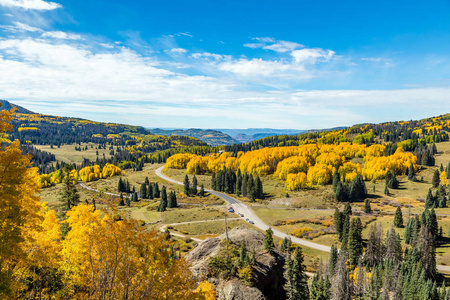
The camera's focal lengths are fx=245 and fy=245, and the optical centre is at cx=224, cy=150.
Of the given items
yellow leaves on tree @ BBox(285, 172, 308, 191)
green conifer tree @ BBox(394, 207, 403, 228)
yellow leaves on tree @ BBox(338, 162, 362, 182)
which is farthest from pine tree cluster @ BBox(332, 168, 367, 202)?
green conifer tree @ BBox(394, 207, 403, 228)

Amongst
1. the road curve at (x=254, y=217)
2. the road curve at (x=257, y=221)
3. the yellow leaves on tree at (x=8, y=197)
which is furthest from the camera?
the road curve at (x=254, y=217)

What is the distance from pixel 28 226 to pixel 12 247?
4050 mm

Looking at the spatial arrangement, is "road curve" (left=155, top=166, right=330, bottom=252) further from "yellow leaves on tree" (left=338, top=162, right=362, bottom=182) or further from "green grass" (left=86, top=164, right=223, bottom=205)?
"yellow leaves on tree" (left=338, top=162, right=362, bottom=182)

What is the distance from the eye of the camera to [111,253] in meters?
15.3

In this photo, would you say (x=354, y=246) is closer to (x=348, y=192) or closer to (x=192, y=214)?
(x=192, y=214)

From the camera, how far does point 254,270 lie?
3519 cm

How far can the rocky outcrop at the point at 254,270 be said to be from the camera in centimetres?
3192

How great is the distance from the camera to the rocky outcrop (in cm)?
3192

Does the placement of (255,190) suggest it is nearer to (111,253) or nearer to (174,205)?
(174,205)

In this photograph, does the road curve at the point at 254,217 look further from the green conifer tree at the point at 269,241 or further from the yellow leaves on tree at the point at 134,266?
the yellow leaves on tree at the point at 134,266

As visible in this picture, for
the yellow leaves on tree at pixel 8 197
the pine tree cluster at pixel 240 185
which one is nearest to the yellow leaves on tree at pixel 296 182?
the pine tree cluster at pixel 240 185

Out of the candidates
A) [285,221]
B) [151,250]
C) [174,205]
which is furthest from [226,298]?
[174,205]

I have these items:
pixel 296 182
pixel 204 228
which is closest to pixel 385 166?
pixel 296 182

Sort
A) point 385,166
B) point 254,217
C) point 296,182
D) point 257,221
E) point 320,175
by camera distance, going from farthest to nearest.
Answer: point 385,166, point 320,175, point 296,182, point 254,217, point 257,221
